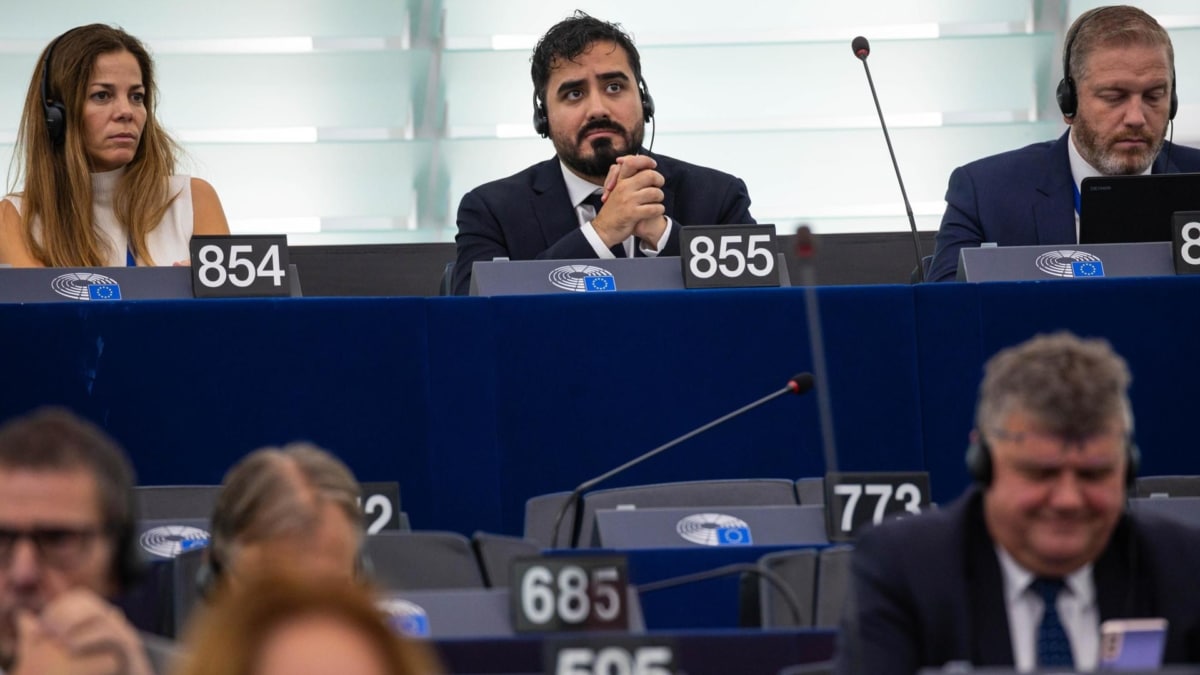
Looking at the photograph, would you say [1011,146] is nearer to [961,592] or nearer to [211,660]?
[961,592]

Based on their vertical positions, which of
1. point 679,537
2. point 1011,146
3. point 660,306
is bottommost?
point 679,537

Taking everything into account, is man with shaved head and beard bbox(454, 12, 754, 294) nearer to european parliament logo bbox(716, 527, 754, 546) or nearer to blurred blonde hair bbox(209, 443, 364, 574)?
european parliament logo bbox(716, 527, 754, 546)

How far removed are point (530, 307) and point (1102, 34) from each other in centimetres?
165

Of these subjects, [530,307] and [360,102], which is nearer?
[530,307]

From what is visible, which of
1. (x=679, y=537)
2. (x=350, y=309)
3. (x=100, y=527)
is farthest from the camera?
(x=350, y=309)

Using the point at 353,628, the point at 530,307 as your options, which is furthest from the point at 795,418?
the point at 353,628

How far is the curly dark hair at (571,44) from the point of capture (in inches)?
195

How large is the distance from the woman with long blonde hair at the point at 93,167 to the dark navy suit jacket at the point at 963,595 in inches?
104

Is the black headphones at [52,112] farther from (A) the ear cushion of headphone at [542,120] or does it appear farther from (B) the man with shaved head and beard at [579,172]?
(A) the ear cushion of headphone at [542,120]

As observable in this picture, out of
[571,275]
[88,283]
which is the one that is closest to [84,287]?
[88,283]

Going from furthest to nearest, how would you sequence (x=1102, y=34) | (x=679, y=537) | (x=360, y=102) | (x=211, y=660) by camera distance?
(x=360, y=102)
(x=1102, y=34)
(x=679, y=537)
(x=211, y=660)

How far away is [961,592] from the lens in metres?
2.36

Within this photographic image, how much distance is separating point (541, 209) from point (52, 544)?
286cm

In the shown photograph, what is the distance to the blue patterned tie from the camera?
2.34 m
